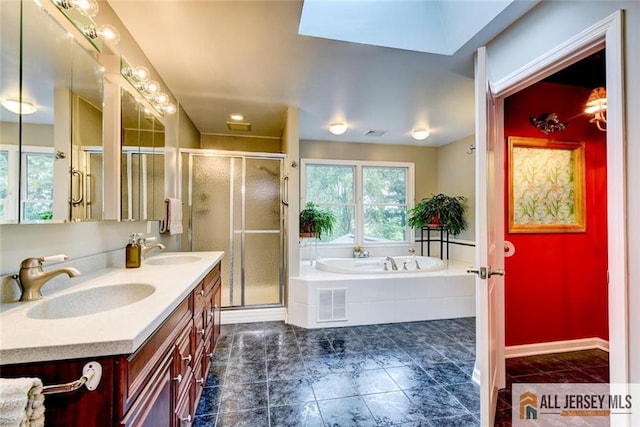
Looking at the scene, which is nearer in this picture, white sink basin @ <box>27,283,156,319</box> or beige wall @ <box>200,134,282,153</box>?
white sink basin @ <box>27,283,156,319</box>

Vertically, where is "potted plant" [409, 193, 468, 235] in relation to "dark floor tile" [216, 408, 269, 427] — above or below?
above

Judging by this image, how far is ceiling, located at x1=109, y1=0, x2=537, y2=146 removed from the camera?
67.1 inches

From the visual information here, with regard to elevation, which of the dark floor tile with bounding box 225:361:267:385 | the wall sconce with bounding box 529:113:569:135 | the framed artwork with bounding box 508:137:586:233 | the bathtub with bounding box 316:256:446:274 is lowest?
the dark floor tile with bounding box 225:361:267:385

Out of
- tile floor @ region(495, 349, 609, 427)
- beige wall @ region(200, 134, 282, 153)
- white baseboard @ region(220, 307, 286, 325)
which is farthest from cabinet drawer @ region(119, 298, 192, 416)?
beige wall @ region(200, 134, 282, 153)

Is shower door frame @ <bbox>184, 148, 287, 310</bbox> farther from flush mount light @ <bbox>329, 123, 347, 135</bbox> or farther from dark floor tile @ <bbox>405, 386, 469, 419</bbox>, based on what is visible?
dark floor tile @ <bbox>405, 386, 469, 419</bbox>

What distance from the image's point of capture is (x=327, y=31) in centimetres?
185

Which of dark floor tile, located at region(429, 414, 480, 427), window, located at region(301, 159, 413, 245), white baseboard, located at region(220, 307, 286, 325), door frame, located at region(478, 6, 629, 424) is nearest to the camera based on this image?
door frame, located at region(478, 6, 629, 424)

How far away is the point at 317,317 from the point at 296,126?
6.94 feet

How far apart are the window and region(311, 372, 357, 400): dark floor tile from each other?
2.50 m

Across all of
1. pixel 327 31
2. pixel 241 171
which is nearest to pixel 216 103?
pixel 241 171

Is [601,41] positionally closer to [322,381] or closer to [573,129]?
[573,129]

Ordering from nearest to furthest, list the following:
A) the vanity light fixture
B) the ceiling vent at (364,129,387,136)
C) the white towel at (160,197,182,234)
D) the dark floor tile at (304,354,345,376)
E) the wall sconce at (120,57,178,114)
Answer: the vanity light fixture < the wall sconce at (120,57,178,114) < the dark floor tile at (304,354,345,376) < the white towel at (160,197,182,234) < the ceiling vent at (364,129,387,136)

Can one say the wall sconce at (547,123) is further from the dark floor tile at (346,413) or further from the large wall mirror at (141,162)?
the large wall mirror at (141,162)

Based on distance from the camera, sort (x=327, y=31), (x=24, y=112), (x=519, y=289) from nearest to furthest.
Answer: (x=24, y=112), (x=327, y=31), (x=519, y=289)
